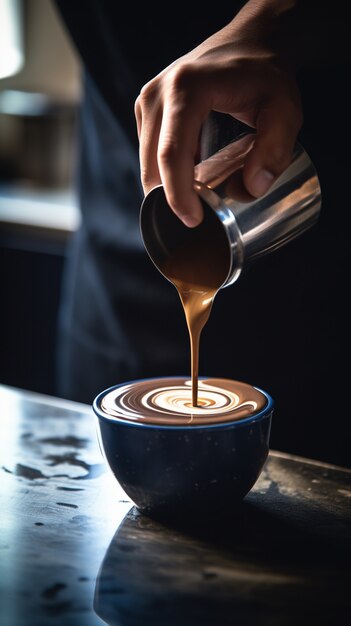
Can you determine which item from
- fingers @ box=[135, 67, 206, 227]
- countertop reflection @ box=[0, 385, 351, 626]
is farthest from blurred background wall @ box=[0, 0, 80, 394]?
countertop reflection @ box=[0, 385, 351, 626]

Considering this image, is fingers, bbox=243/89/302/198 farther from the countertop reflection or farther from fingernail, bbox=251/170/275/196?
the countertop reflection

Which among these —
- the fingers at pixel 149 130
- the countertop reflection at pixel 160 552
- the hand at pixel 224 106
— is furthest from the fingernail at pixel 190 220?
the countertop reflection at pixel 160 552

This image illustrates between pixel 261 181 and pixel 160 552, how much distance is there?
18.2 inches

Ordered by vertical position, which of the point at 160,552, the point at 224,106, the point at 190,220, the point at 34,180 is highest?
the point at 224,106

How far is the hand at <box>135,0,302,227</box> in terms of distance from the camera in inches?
36.7

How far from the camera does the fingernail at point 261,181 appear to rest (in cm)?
97

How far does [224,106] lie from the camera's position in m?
1.00

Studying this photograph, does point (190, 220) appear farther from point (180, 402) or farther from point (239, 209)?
point (180, 402)

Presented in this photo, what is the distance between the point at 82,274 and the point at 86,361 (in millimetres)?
208

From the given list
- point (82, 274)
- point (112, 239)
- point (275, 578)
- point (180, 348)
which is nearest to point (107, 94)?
point (112, 239)

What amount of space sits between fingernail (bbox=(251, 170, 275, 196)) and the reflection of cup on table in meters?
0.27

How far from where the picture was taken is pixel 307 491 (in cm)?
110

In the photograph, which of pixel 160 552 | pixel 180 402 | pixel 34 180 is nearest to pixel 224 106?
pixel 180 402

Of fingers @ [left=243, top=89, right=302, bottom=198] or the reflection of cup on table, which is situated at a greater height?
fingers @ [left=243, top=89, right=302, bottom=198]
